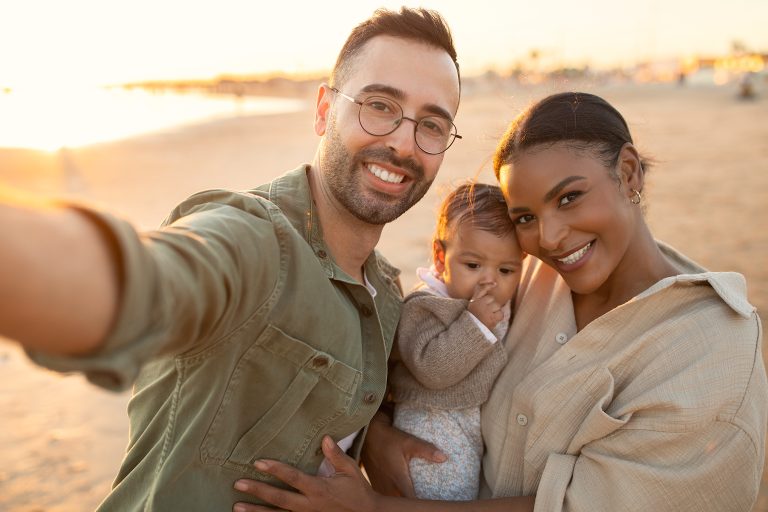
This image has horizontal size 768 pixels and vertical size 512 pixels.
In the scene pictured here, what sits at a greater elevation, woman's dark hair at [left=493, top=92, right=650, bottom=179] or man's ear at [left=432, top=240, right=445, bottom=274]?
woman's dark hair at [left=493, top=92, right=650, bottom=179]

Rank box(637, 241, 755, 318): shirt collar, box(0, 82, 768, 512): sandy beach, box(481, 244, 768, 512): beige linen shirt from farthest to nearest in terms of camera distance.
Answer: box(0, 82, 768, 512): sandy beach
box(637, 241, 755, 318): shirt collar
box(481, 244, 768, 512): beige linen shirt

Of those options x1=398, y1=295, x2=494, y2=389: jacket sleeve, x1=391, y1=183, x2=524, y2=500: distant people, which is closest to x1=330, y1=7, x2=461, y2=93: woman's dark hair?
x1=391, y1=183, x2=524, y2=500: distant people


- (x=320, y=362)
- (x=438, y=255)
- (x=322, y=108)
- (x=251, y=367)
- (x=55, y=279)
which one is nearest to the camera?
(x=55, y=279)

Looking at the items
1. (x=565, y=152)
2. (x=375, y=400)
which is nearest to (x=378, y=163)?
(x=565, y=152)

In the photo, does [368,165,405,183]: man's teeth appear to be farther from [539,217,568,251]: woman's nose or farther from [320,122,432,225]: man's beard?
[539,217,568,251]: woman's nose

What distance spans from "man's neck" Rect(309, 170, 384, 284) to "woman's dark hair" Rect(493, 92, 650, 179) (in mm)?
706

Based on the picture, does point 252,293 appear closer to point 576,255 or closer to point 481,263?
point 576,255

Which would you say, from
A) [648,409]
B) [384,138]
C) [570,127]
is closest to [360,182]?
[384,138]

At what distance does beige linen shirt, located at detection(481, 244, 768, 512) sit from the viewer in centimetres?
192

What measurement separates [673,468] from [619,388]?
0.31 metres

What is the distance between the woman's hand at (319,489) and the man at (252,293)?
0.18 ft

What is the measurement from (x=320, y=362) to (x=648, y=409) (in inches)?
45.1

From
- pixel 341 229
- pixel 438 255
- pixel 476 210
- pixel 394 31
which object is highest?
pixel 394 31

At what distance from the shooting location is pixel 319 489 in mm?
2191
